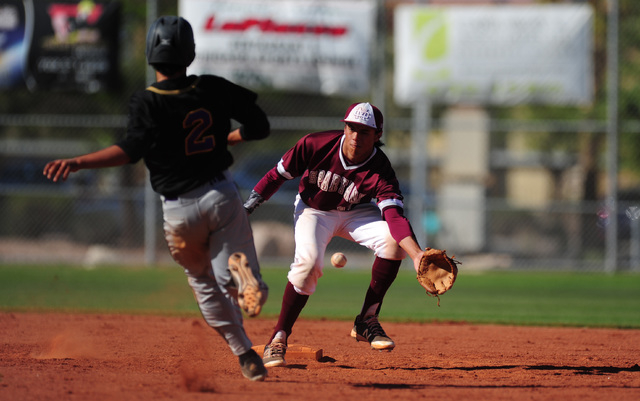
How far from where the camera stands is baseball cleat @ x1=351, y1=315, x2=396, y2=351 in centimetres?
612

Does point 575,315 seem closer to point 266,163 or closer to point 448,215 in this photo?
point 448,215

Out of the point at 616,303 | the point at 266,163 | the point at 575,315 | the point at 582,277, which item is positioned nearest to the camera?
the point at 575,315

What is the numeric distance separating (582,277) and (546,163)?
11.5m

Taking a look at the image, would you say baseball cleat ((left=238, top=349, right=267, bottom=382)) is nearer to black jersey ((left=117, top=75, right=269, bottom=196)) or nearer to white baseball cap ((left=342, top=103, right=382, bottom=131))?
black jersey ((left=117, top=75, right=269, bottom=196))

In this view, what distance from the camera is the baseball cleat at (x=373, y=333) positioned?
6.12 metres

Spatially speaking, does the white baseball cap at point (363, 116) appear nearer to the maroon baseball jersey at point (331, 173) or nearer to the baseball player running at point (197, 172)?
the maroon baseball jersey at point (331, 173)

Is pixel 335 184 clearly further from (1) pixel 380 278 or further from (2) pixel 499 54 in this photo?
(2) pixel 499 54

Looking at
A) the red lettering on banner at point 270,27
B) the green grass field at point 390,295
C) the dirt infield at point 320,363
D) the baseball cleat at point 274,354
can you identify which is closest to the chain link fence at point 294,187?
the red lettering on banner at point 270,27

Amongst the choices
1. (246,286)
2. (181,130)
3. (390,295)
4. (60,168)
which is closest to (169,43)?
(181,130)

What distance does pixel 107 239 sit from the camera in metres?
18.4

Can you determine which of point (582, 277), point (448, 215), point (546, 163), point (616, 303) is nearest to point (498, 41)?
point (448, 215)

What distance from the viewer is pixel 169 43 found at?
484 cm

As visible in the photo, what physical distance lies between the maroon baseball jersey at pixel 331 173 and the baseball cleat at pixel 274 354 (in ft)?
3.53

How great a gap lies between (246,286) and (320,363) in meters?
1.66
